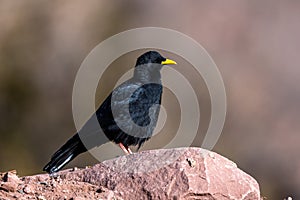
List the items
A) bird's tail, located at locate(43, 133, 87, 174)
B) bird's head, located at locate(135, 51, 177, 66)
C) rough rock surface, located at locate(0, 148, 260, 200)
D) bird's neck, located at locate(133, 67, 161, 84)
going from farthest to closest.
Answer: bird's head, located at locate(135, 51, 177, 66) < bird's neck, located at locate(133, 67, 161, 84) < bird's tail, located at locate(43, 133, 87, 174) < rough rock surface, located at locate(0, 148, 260, 200)

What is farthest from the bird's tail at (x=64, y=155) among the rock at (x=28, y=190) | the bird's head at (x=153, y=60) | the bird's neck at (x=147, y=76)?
the rock at (x=28, y=190)

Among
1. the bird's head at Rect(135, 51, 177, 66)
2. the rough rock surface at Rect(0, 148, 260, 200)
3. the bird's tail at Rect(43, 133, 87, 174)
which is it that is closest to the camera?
the rough rock surface at Rect(0, 148, 260, 200)

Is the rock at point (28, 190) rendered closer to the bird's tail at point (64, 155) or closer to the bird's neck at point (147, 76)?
the bird's tail at point (64, 155)

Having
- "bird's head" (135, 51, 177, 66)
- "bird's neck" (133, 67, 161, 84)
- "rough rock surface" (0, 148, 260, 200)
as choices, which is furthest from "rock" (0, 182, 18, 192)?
"bird's head" (135, 51, 177, 66)

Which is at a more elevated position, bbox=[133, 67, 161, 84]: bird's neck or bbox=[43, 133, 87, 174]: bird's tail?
bbox=[133, 67, 161, 84]: bird's neck

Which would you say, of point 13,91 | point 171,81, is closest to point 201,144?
point 171,81

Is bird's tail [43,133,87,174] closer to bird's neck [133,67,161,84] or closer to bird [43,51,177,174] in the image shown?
bird [43,51,177,174]

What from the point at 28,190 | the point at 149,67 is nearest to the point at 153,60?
the point at 149,67

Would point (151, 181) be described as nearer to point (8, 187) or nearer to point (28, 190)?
point (28, 190)
